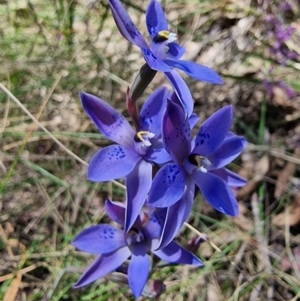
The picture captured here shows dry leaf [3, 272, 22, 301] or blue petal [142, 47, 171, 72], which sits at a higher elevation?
blue petal [142, 47, 171, 72]

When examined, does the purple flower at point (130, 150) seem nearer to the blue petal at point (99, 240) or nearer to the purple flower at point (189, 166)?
the purple flower at point (189, 166)

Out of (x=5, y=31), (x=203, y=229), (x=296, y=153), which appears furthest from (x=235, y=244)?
(x=5, y=31)

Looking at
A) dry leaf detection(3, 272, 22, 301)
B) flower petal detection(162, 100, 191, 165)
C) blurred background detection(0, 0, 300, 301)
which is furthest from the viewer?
blurred background detection(0, 0, 300, 301)

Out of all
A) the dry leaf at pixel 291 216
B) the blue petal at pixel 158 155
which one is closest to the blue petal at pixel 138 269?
the blue petal at pixel 158 155

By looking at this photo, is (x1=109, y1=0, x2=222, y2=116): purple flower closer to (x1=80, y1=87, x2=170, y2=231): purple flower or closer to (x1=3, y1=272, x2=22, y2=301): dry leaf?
Result: (x1=80, y1=87, x2=170, y2=231): purple flower

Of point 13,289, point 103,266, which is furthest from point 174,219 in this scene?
point 13,289

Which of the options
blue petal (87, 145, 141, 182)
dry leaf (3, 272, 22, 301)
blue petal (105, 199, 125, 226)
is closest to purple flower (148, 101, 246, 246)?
blue petal (87, 145, 141, 182)

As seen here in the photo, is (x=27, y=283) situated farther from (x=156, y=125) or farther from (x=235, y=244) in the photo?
(x=156, y=125)
